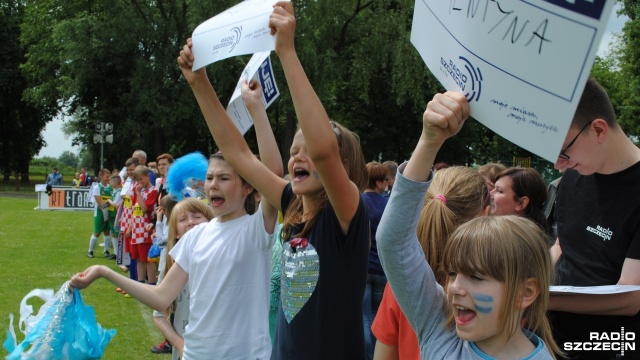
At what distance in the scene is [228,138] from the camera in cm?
315

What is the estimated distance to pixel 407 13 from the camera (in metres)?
28.6

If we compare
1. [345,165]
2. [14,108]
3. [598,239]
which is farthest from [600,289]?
[14,108]

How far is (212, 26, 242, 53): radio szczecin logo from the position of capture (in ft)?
9.48

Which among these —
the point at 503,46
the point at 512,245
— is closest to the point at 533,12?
the point at 503,46

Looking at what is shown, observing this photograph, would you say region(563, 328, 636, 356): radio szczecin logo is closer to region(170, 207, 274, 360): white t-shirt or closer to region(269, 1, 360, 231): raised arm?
region(269, 1, 360, 231): raised arm

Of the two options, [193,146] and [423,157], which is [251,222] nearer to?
[423,157]

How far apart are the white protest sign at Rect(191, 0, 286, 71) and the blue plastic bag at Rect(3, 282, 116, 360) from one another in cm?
128

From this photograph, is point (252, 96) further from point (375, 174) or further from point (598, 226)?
point (375, 174)

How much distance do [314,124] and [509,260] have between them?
0.81 meters

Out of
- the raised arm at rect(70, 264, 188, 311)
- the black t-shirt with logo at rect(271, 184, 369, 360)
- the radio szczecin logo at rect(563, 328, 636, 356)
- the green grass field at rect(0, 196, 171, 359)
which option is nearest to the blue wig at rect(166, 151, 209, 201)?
the green grass field at rect(0, 196, 171, 359)

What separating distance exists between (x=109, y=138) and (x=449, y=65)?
1130 inches

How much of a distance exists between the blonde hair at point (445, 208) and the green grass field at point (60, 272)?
16.5 ft

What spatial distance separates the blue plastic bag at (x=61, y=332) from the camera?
3289 millimetres

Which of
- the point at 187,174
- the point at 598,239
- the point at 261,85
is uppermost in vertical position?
the point at 261,85
